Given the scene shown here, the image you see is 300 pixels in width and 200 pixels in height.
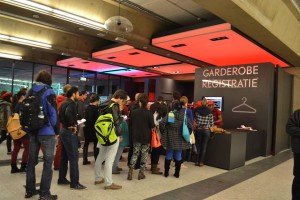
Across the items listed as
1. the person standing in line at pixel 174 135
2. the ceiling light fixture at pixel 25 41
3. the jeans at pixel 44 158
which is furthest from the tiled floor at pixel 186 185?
the ceiling light fixture at pixel 25 41

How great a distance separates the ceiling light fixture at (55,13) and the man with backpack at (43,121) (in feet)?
9.94

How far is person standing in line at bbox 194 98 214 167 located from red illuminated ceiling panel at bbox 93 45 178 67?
166 inches

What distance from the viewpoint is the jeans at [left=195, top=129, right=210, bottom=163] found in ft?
17.7

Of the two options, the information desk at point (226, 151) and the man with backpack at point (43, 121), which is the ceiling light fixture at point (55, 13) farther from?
the information desk at point (226, 151)

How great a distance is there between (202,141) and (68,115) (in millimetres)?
3133

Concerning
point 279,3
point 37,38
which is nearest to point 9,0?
point 37,38

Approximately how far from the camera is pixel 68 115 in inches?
135

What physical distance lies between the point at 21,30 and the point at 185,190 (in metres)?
7.84

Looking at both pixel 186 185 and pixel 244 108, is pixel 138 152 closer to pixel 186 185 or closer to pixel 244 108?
pixel 186 185

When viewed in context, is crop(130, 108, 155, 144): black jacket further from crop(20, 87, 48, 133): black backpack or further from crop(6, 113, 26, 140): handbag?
crop(6, 113, 26, 140): handbag

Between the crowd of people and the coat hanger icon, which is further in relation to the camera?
the coat hanger icon

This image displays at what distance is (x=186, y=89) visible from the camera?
16.0 meters

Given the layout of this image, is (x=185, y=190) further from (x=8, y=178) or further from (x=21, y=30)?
(x=21, y=30)

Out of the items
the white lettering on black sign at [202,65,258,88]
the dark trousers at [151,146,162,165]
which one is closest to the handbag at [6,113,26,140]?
the dark trousers at [151,146,162,165]
